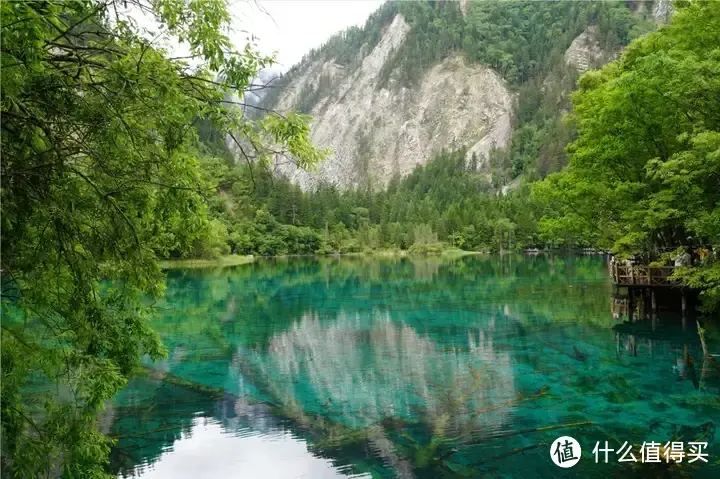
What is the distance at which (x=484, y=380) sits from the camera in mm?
14734

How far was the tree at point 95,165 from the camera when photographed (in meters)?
4.61

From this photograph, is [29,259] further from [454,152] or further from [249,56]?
[454,152]

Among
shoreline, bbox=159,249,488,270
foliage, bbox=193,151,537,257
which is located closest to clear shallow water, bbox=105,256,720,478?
shoreline, bbox=159,249,488,270

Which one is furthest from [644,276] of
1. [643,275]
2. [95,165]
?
[95,165]

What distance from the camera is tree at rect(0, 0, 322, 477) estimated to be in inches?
181

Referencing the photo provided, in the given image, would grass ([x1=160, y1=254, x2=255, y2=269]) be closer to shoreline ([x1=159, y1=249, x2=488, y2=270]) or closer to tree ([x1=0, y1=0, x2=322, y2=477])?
shoreline ([x1=159, y1=249, x2=488, y2=270])

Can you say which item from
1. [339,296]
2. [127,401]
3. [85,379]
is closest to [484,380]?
[127,401]

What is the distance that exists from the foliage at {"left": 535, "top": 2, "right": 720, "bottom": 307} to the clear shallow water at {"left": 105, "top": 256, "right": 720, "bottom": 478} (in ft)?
12.3

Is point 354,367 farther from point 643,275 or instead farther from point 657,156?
point 657,156

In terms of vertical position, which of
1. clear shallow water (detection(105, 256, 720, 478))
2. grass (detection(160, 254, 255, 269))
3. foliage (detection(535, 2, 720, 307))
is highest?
foliage (detection(535, 2, 720, 307))

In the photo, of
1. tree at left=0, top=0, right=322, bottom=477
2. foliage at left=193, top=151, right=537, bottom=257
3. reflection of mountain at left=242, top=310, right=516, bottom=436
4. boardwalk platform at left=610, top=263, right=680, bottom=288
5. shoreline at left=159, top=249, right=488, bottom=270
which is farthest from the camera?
foliage at left=193, top=151, right=537, bottom=257

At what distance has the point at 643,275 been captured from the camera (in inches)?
957

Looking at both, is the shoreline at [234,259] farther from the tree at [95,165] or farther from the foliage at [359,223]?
the tree at [95,165]

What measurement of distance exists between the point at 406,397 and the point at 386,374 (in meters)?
2.31
